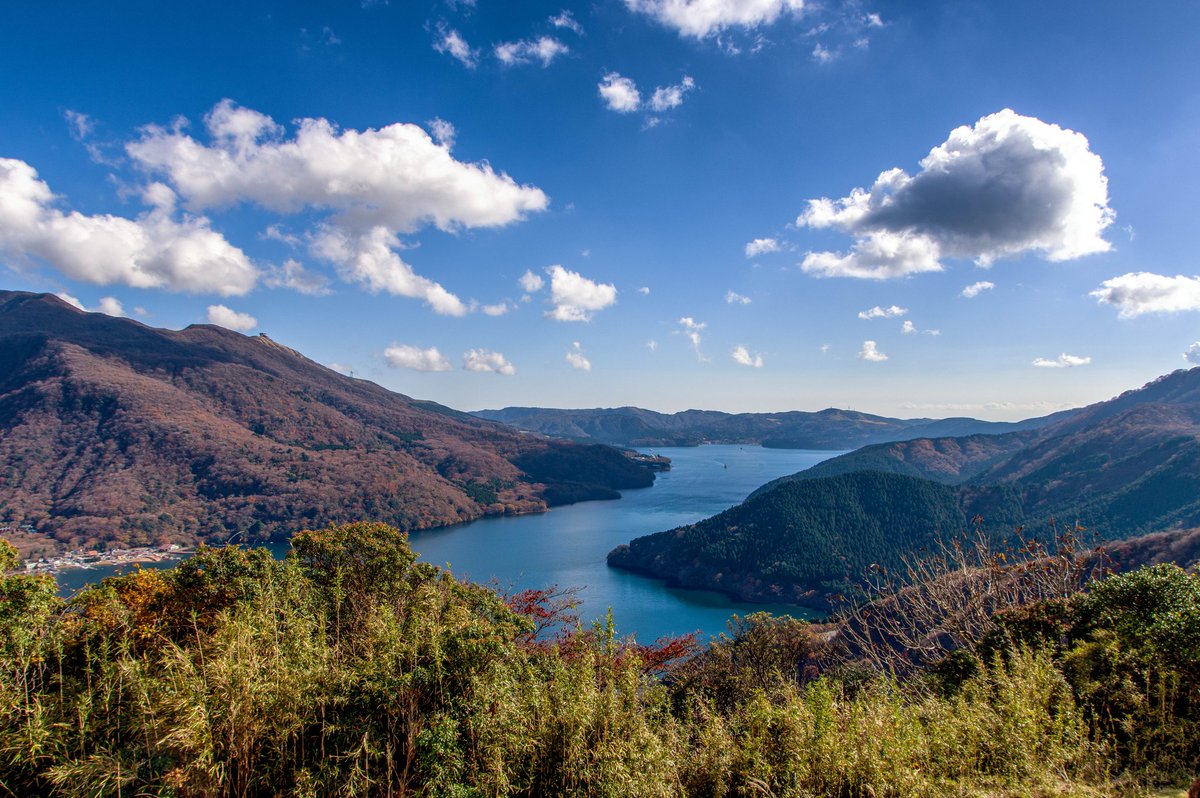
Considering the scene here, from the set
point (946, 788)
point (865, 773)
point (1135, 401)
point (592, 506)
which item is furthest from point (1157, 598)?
point (1135, 401)

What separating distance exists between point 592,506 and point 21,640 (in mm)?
111556

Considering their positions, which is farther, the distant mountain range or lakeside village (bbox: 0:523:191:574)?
the distant mountain range

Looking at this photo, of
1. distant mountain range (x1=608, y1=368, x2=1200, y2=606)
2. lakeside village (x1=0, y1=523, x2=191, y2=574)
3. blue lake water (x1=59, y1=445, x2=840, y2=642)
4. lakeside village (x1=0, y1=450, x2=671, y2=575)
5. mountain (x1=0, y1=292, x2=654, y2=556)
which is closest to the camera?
blue lake water (x1=59, y1=445, x2=840, y2=642)

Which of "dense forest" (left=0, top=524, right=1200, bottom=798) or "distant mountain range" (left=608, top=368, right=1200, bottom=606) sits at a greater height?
"dense forest" (left=0, top=524, right=1200, bottom=798)

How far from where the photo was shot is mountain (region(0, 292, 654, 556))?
84938 millimetres

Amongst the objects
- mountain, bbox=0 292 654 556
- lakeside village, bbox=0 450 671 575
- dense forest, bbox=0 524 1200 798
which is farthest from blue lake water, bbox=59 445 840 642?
dense forest, bbox=0 524 1200 798

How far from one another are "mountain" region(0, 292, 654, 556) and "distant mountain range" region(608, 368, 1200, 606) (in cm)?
4805

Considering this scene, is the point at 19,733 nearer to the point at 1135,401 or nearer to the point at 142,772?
the point at 142,772

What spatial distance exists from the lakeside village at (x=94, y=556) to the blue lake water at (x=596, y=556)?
3131mm

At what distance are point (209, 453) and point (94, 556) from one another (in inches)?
1488

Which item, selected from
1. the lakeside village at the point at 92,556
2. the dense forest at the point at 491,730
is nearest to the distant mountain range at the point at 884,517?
the dense forest at the point at 491,730

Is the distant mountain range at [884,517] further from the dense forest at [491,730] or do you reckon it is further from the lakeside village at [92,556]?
the lakeside village at [92,556]

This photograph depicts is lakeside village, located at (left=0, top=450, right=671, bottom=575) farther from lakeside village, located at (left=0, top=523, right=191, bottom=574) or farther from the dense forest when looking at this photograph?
the dense forest

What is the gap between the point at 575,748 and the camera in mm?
5074
